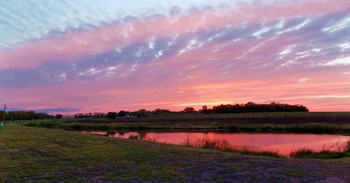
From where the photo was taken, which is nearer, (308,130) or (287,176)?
(287,176)

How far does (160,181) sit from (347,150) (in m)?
18.1

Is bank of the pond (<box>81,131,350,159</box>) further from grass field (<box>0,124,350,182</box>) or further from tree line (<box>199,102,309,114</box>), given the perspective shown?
tree line (<box>199,102,309,114</box>)

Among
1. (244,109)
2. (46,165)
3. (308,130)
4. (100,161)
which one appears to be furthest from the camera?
(244,109)

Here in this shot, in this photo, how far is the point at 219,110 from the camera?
12512 cm

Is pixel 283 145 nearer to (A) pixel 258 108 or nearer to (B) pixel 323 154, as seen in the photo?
(B) pixel 323 154

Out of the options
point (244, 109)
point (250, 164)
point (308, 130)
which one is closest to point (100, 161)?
point (250, 164)

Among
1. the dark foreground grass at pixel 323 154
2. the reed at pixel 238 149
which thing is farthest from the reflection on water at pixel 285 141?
the reed at pixel 238 149

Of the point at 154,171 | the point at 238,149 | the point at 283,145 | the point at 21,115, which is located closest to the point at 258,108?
the point at 283,145

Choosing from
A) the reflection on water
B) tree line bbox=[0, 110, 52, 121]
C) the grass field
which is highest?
tree line bbox=[0, 110, 52, 121]

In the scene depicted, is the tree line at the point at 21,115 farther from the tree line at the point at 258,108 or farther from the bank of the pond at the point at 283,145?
the bank of the pond at the point at 283,145

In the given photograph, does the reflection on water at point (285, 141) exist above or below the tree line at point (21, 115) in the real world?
below

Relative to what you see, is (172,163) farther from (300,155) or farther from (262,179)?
(300,155)

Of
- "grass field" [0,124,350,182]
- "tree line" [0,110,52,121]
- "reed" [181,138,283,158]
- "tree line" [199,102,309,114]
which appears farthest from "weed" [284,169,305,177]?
"tree line" [0,110,52,121]

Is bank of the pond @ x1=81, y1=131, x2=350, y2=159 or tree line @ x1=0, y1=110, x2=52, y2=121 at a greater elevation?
tree line @ x1=0, y1=110, x2=52, y2=121
